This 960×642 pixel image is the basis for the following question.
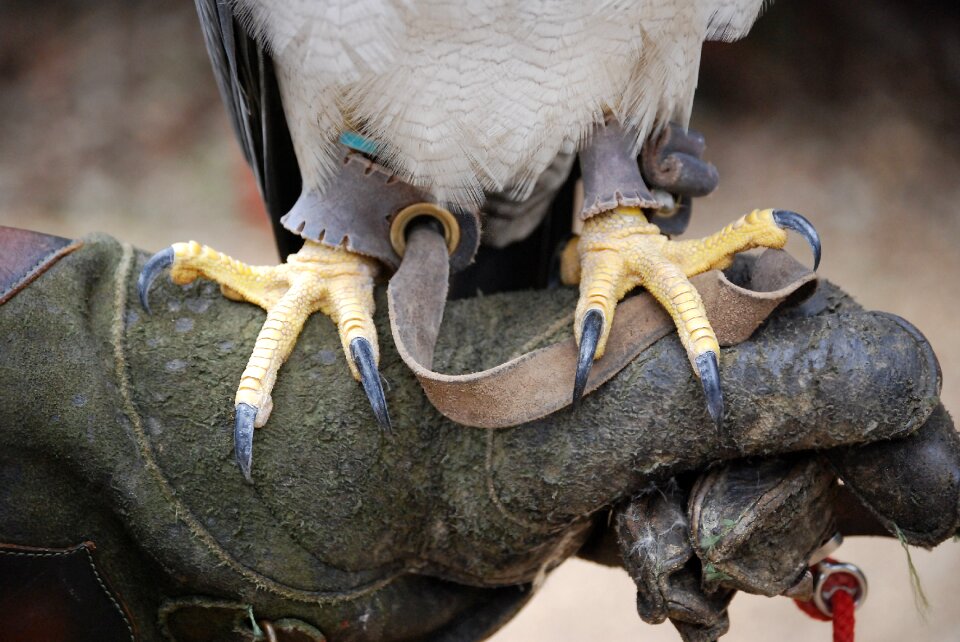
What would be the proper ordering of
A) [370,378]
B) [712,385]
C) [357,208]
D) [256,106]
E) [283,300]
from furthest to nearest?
[256,106] < [357,208] < [283,300] < [370,378] < [712,385]

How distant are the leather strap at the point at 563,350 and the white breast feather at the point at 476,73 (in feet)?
0.94

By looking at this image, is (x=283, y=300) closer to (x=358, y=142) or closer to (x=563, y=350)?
(x=358, y=142)

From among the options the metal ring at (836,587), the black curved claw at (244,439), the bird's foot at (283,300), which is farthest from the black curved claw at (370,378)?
the metal ring at (836,587)

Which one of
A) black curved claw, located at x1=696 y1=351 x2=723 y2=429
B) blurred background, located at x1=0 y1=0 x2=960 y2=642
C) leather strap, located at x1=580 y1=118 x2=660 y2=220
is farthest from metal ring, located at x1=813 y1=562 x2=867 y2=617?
blurred background, located at x1=0 y1=0 x2=960 y2=642

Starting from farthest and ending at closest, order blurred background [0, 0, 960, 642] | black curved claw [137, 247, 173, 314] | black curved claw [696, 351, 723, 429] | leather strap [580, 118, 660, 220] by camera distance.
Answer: blurred background [0, 0, 960, 642] → leather strap [580, 118, 660, 220] → black curved claw [137, 247, 173, 314] → black curved claw [696, 351, 723, 429]

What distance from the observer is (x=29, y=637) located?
116 cm

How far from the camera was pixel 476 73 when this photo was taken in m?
1.30

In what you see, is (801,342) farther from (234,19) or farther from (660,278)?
(234,19)

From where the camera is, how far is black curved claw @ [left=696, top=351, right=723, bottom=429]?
1.12 meters

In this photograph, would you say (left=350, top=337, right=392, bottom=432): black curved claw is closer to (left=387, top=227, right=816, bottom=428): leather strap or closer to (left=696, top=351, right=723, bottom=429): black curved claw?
(left=387, top=227, right=816, bottom=428): leather strap

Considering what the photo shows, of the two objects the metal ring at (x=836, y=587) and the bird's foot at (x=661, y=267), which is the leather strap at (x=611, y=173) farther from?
the metal ring at (x=836, y=587)

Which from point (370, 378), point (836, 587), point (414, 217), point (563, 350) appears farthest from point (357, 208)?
point (836, 587)

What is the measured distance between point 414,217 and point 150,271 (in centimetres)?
43

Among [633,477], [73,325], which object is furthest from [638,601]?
[73,325]
